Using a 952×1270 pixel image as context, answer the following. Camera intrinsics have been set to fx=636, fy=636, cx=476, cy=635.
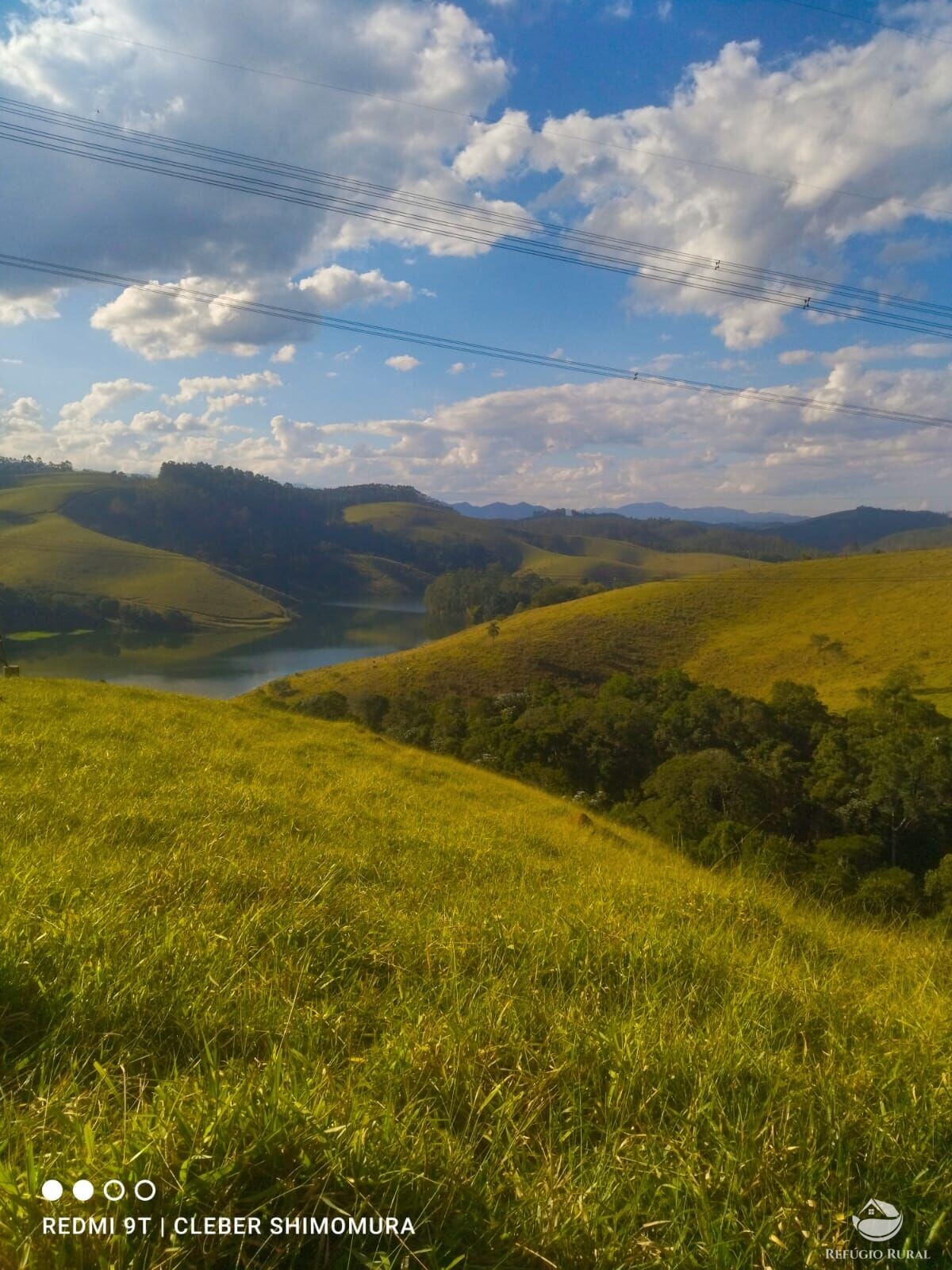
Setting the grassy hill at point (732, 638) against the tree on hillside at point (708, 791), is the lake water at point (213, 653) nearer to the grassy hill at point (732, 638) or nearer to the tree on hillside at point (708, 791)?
the grassy hill at point (732, 638)

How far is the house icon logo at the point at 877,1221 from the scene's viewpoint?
5.81 feet

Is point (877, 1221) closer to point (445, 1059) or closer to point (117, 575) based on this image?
point (445, 1059)

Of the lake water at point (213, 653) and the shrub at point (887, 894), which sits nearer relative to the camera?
the shrub at point (887, 894)

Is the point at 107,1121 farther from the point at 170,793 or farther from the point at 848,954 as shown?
the point at 170,793

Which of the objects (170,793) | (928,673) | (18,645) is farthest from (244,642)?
(170,793)

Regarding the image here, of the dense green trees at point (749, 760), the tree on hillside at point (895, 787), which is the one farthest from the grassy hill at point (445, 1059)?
the tree on hillside at point (895, 787)

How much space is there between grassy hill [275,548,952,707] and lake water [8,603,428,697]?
12.2 metres

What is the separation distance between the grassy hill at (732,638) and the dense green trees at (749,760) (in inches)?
508

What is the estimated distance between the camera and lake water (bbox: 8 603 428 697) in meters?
64.6

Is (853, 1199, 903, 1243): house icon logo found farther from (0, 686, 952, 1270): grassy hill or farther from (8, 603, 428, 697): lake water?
(8, 603, 428, 697): lake water

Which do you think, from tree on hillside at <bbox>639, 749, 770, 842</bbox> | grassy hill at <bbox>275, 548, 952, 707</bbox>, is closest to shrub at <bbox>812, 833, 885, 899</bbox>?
tree on hillside at <bbox>639, 749, 770, 842</bbox>

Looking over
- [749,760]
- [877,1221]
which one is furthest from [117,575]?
[877,1221]

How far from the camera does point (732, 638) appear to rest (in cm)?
6650

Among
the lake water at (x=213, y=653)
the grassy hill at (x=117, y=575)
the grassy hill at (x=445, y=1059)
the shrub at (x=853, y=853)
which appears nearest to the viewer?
the grassy hill at (x=445, y=1059)
